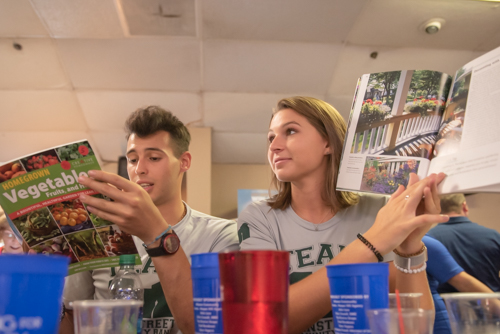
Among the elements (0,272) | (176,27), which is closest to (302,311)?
(0,272)

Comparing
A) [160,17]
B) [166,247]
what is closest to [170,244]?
[166,247]

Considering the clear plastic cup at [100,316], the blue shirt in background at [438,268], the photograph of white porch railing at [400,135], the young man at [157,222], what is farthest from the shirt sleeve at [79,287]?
the blue shirt in background at [438,268]

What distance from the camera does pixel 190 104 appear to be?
3.59m

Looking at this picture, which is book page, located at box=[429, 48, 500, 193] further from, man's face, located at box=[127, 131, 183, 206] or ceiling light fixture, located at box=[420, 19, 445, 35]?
ceiling light fixture, located at box=[420, 19, 445, 35]

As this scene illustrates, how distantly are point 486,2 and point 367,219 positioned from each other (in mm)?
1990

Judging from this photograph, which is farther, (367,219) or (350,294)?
(367,219)

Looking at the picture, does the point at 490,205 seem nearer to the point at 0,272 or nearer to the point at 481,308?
the point at 481,308

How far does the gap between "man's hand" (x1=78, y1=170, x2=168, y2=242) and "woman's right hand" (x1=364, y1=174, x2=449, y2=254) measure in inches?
16.8

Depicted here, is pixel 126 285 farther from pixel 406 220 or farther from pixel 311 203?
pixel 406 220

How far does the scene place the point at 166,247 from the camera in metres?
0.76

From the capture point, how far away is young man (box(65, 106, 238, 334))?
78 centimetres

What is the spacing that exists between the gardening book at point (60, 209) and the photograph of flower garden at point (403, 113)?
23.2 inches

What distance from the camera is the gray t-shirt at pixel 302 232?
1.13 meters

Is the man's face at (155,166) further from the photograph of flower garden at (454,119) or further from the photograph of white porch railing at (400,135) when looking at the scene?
the photograph of flower garden at (454,119)
